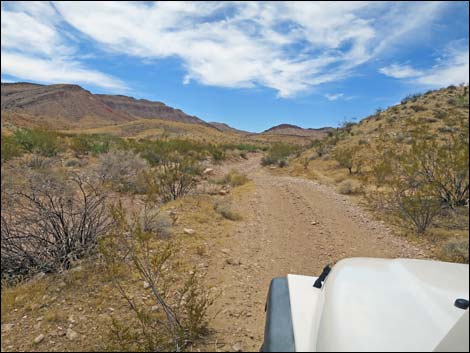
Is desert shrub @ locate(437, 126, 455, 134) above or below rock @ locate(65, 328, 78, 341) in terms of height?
above

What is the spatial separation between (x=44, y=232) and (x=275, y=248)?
143 inches

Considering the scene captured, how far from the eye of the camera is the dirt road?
3.49 m

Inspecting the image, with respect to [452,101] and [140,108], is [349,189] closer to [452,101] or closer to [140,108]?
[452,101]

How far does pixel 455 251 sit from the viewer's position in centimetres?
541

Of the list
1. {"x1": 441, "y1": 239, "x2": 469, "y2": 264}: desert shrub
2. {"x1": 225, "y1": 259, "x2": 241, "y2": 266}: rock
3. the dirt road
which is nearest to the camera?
the dirt road

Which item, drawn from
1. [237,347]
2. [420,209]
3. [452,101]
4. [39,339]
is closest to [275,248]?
[237,347]

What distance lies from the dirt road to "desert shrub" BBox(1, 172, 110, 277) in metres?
1.97

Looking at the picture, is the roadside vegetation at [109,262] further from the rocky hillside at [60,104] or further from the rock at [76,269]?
the rocky hillside at [60,104]

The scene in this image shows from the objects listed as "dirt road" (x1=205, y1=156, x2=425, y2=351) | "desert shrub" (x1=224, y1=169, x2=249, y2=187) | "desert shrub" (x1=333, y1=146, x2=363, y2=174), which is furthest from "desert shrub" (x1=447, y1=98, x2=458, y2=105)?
"dirt road" (x1=205, y1=156, x2=425, y2=351)

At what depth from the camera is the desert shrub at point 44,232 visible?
413 cm

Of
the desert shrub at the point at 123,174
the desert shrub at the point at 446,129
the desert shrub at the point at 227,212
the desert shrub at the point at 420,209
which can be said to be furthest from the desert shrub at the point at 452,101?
the desert shrub at the point at 227,212

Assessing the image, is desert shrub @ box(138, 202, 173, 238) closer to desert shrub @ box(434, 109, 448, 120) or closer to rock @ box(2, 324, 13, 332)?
rock @ box(2, 324, 13, 332)

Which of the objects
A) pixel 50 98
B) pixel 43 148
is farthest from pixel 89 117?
pixel 43 148

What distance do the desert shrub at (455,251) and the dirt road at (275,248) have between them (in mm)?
364
